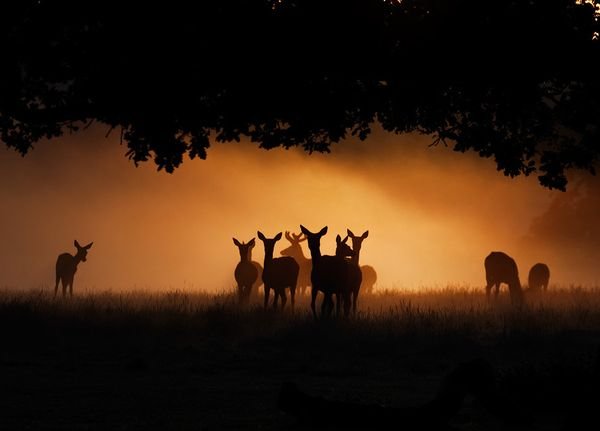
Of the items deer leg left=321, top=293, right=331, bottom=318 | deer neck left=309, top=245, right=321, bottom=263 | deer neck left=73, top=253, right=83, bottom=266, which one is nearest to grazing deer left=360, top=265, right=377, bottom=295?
deer neck left=73, top=253, right=83, bottom=266

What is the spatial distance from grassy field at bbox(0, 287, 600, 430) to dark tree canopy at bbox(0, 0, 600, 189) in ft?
10.3

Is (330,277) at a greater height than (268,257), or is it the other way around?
(268,257)

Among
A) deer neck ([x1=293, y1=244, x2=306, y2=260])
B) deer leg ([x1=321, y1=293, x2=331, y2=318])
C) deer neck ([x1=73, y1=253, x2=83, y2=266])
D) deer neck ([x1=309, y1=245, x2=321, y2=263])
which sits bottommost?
deer leg ([x1=321, y1=293, x2=331, y2=318])

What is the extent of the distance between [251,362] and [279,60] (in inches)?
295

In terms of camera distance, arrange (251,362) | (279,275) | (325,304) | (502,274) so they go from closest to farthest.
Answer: (251,362) < (325,304) < (279,275) < (502,274)

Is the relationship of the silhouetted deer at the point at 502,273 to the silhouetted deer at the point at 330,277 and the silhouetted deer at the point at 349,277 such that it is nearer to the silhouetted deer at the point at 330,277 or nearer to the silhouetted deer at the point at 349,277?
the silhouetted deer at the point at 349,277

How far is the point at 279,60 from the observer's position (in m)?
11.1

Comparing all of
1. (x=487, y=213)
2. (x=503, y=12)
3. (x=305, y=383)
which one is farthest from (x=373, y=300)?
(x=487, y=213)

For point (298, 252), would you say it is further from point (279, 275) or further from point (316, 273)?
point (316, 273)

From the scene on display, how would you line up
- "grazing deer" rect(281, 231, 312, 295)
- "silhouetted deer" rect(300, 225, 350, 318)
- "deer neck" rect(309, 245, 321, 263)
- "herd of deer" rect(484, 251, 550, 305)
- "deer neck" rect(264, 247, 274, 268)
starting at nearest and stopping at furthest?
"silhouetted deer" rect(300, 225, 350, 318) → "deer neck" rect(309, 245, 321, 263) → "deer neck" rect(264, 247, 274, 268) → "herd of deer" rect(484, 251, 550, 305) → "grazing deer" rect(281, 231, 312, 295)

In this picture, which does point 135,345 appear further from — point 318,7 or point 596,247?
point 596,247

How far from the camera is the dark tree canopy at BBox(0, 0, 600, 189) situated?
35.8ft

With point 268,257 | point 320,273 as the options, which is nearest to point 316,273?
point 320,273

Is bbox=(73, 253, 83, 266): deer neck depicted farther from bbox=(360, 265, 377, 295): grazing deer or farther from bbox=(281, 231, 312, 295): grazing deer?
bbox=(360, 265, 377, 295): grazing deer
